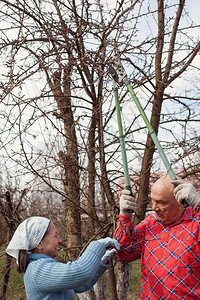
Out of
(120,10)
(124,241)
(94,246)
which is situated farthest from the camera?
(120,10)

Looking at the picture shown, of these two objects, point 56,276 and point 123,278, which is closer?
point 56,276

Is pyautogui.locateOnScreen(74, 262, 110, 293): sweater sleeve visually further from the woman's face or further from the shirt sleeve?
the woman's face

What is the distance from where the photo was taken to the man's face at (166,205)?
7.66 feet

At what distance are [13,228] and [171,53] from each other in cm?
253

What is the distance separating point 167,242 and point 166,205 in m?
0.26

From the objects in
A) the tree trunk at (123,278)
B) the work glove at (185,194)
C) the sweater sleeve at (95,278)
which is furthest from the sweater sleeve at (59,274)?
the tree trunk at (123,278)

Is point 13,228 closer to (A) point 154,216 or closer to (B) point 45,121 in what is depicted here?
(B) point 45,121

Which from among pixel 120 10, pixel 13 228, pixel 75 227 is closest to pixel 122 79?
pixel 120 10

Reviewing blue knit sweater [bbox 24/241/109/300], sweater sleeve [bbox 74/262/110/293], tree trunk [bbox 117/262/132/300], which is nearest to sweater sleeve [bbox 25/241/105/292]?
blue knit sweater [bbox 24/241/109/300]

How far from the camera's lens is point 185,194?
6.92ft

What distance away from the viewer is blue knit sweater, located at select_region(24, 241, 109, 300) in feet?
5.65

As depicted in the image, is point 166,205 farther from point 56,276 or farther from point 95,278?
point 56,276

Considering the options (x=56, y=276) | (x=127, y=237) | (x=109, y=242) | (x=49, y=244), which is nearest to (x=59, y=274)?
(x=56, y=276)

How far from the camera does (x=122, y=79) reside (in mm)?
2373
